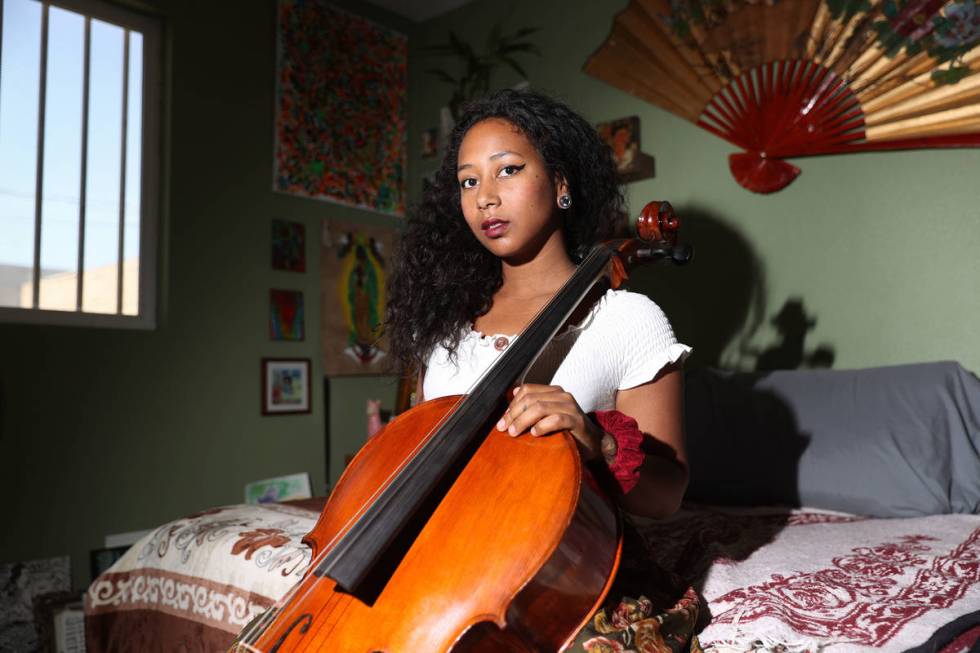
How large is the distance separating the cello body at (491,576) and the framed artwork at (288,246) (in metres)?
2.39

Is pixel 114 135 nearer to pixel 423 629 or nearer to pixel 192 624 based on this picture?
pixel 192 624

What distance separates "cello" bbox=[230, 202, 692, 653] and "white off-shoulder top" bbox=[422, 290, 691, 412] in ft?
0.91

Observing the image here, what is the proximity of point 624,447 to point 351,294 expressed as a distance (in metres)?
2.49

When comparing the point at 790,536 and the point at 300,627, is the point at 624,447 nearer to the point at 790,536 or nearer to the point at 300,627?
the point at 300,627

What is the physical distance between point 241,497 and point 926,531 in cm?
232

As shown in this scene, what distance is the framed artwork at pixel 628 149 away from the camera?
8.71ft

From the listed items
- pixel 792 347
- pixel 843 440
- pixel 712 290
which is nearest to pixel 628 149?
pixel 712 290

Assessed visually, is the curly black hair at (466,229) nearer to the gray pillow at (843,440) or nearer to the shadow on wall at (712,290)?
the gray pillow at (843,440)

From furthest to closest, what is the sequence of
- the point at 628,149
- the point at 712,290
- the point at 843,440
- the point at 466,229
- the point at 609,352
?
the point at 628,149, the point at 712,290, the point at 843,440, the point at 466,229, the point at 609,352

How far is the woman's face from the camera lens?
3.90 feet

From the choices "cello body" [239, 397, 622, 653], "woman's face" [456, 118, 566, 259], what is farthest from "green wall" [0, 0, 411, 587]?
"cello body" [239, 397, 622, 653]

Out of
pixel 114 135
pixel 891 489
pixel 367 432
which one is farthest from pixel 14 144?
pixel 891 489

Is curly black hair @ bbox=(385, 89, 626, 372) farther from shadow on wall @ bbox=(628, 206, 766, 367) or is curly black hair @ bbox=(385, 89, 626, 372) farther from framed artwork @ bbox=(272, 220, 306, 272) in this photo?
framed artwork @ bbox=(272, 220, 306, 272)

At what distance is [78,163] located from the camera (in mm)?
2633
